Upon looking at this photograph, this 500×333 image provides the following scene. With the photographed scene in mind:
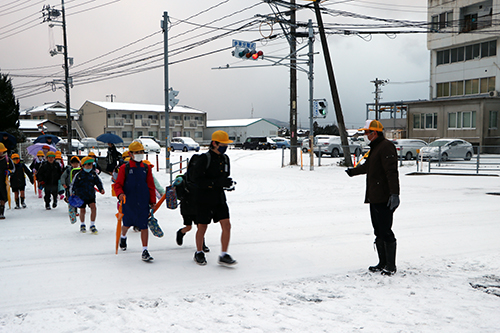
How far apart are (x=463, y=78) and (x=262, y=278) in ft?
128

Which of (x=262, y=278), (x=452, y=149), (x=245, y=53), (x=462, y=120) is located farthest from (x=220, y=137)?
(x=462, y=120)

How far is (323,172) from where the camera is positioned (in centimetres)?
1966

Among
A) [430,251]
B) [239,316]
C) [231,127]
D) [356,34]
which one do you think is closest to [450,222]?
[430,251]

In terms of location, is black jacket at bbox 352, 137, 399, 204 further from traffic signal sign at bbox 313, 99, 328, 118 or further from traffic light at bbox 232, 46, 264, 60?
traffic signal sign at bbox 313, 99, 328, 118

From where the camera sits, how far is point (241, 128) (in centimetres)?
7381

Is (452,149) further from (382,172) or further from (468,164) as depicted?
(382,172)

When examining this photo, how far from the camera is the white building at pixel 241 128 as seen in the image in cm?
7375

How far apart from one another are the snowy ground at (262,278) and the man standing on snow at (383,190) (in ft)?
0.98

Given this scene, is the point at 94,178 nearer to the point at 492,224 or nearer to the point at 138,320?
the point at 138,320

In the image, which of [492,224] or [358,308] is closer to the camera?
[358,308]

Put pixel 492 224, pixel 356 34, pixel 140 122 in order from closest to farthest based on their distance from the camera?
1. pixel 492 224
2. pixel 356 34
3. pixel 140 122

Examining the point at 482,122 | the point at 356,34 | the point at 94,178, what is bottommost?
the point at 94,178

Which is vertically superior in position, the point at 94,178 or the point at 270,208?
the point at 94,178

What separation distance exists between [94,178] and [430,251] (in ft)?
19.4
